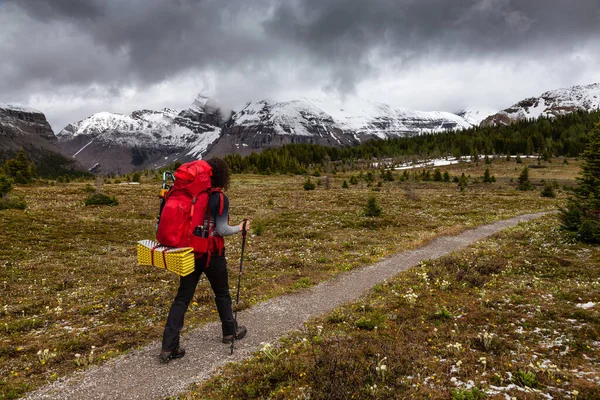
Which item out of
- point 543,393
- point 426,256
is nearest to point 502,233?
point 426,256

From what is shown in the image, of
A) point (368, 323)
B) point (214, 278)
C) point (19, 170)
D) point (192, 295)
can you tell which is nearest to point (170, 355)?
point (192, 295)

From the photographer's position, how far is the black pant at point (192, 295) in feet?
25.5

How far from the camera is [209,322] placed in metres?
10.1

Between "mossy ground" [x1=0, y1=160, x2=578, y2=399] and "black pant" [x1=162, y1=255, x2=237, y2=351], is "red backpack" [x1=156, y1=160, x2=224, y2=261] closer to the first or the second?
"black pant" [x1=162, y1=255, x2=237, y2=351]

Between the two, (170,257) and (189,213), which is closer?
(170,257)

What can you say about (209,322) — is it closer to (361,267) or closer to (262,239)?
(361,267)

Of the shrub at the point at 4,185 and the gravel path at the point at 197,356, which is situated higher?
the shrub at the point at 4,185

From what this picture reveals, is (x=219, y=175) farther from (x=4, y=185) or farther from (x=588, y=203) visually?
(x=4, y=185)

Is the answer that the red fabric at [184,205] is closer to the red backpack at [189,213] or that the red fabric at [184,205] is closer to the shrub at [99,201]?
the red backpack at [189,213]

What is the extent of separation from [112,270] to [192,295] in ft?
36.0

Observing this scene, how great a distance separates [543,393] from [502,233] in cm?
2075

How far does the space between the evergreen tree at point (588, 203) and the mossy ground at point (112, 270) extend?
707 centimetres

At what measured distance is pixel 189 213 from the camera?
757 cm

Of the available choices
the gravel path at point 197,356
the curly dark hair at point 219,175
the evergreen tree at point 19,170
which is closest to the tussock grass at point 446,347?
the gravel path at point 197,356
